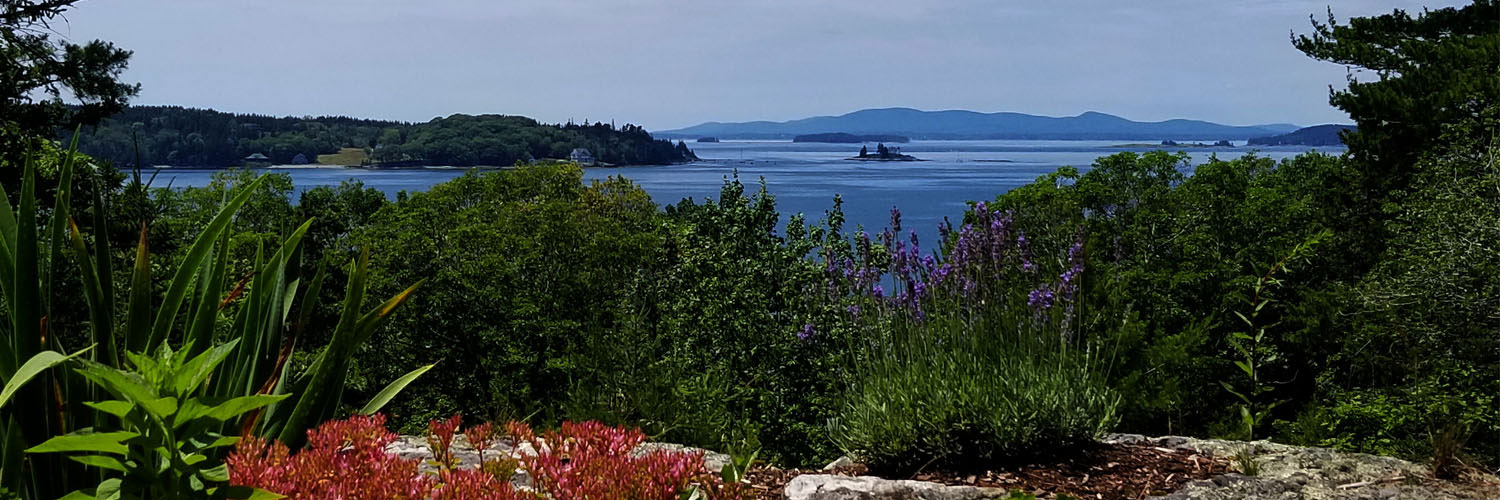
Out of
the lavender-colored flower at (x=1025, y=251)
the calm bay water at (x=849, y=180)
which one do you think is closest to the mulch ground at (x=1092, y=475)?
the lavender-colored flower at (x=1025, y=251)

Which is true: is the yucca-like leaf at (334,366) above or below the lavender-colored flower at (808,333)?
above

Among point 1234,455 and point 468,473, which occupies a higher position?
point 468,473

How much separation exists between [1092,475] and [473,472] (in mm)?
3191

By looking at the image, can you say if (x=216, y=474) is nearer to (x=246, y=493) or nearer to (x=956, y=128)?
(x=246, y=493)

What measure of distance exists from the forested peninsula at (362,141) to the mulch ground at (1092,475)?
153 ft

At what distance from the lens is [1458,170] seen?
6.97m

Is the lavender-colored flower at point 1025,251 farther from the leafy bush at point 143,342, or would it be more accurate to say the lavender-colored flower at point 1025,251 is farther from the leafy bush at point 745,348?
the leafy bush at point 143,342

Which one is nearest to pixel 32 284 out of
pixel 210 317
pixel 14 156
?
pixel 210 317

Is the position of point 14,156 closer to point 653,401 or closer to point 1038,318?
point 653,401

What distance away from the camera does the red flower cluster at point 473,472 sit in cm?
153

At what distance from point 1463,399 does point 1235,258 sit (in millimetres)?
7900

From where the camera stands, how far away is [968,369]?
4.42 m

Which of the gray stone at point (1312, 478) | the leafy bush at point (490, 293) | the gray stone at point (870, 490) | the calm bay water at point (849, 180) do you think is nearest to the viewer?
the gray stone at point (870, 490)

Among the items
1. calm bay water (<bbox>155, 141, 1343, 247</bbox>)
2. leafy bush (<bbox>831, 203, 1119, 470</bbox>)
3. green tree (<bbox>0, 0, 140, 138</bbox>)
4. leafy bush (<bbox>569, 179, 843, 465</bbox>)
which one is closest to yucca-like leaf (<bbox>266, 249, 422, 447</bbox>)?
leafy bush (<bbox>831, 203, 1119, 470</bbox>)
